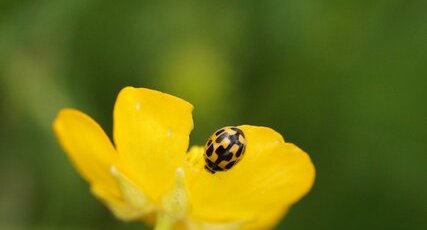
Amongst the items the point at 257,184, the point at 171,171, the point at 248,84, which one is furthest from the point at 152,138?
the point at 248,84

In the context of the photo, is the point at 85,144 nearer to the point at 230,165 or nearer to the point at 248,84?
the point at 230,165

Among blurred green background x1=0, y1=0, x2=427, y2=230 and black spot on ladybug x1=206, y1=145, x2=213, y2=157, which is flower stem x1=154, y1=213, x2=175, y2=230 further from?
blurred green background x1=0, y1=0, x2=427, y2=230

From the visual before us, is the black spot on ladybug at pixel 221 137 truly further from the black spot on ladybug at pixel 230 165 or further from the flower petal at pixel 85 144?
the flower petal at pixel 85 144

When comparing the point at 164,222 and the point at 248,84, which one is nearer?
the point at 164,222

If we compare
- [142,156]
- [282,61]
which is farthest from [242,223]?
[282,61]

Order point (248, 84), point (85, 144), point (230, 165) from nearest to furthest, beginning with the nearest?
point (85, 144), point (230, 165), point (248, 84)

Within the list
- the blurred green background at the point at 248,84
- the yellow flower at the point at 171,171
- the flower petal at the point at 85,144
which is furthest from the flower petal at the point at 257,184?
the blurred green background at the point at 248,84

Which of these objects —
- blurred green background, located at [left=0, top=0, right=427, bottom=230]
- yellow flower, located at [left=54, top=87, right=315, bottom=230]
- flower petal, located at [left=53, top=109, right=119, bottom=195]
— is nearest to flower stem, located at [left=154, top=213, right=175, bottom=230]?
yellow flower, located at [left=54, top=87, right=315, bottom=230]

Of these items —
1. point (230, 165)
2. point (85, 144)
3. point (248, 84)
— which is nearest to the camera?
point (85, 144)
